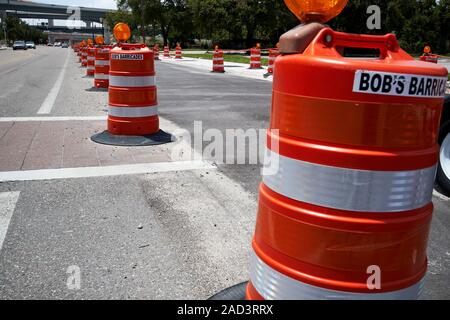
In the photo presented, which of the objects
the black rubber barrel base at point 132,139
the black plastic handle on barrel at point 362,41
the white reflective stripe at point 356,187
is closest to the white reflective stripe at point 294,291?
the white reflective stripe at point 356,187

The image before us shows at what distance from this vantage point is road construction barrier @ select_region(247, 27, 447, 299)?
5.60 ft

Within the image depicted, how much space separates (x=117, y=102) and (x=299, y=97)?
543 cm

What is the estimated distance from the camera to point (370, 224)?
175 cm

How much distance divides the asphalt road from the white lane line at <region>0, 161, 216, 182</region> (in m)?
0.04

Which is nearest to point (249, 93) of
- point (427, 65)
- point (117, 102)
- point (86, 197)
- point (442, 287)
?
point (117, 102)

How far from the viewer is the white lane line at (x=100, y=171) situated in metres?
5.11

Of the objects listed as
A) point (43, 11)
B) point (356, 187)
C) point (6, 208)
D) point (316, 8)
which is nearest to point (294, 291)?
point (356, 187)

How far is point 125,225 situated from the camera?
3852mm

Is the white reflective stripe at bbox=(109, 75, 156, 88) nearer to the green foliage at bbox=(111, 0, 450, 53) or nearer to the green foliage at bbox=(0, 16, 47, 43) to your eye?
the green foliage at bbox=(111, 0, 450, 53)

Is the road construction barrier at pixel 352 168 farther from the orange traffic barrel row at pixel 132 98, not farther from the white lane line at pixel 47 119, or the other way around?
the white lane line at pixel 47 119

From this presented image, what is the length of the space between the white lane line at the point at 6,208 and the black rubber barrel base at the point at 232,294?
1.88 meters

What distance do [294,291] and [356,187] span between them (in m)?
0.56

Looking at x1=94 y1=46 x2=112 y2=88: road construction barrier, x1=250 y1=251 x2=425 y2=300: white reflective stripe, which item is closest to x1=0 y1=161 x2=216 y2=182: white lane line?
x1=250 y1=251 x2=425 y2=300: white reflective stripe

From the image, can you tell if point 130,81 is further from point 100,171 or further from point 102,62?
point 102,62
